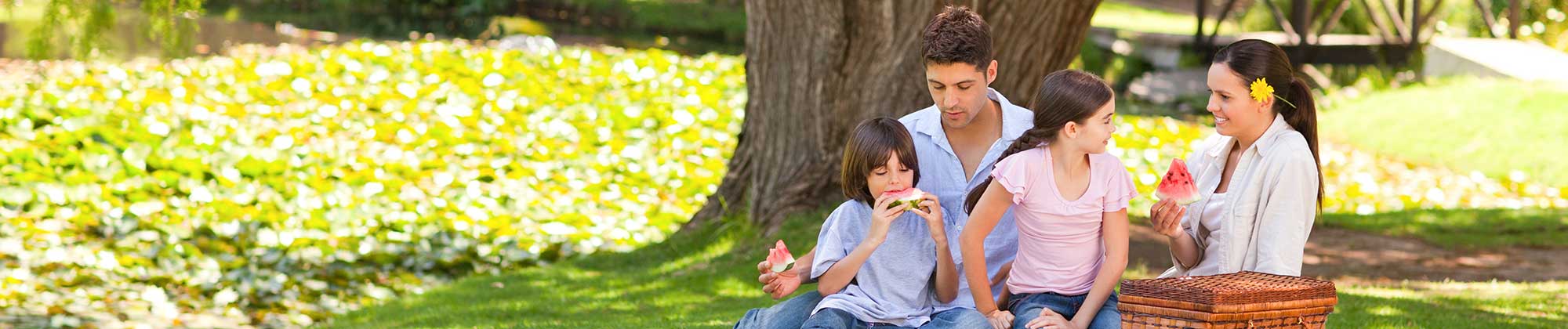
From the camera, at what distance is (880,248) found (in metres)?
3.72

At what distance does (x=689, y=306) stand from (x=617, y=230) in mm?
2286

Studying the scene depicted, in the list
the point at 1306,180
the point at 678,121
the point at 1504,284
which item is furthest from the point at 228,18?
the point at 1306,180

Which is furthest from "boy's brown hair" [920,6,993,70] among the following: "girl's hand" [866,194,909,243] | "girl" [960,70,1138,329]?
"girl's hand" [866,194,909,243]

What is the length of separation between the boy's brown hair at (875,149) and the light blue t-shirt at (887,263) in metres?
0.13

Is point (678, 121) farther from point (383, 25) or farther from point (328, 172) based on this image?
point (383, 25)

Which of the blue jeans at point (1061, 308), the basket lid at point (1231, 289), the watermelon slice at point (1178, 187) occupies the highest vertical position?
the watermelon slice at point (1178, 187)

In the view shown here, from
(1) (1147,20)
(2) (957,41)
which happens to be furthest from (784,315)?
(1) (1147,20)

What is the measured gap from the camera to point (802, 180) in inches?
283

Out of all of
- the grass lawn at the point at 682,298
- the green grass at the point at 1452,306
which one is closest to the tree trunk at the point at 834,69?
Answer: the grass lawn at the point at 682,298

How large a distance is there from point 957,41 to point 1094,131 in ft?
1.42

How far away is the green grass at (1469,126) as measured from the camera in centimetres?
1260

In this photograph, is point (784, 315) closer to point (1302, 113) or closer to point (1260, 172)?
point (1260, 172)

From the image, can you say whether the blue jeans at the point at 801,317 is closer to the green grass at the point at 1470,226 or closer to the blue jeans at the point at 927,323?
the blue jeans at the point at 927,323

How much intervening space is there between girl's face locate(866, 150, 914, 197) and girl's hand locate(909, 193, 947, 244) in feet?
0.30
